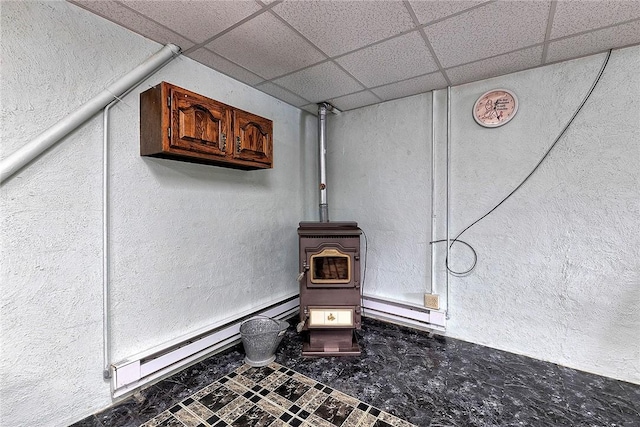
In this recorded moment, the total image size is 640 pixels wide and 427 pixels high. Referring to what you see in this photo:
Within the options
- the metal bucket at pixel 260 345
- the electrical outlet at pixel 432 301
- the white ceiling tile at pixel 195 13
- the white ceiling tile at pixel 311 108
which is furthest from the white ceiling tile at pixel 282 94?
the electrical outlet at pixel 432 301

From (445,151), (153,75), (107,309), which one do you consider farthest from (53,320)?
(445,151)

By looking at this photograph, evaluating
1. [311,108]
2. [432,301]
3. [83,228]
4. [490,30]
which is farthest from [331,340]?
[490,30]

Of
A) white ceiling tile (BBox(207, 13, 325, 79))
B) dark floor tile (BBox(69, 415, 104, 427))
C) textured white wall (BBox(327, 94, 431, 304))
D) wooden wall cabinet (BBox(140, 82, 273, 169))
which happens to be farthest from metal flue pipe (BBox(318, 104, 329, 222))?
dark floor tile (BBox(69, 415, 104, 427))

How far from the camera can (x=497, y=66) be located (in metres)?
1.95

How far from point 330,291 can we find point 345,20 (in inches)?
68.8

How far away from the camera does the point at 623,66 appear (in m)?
1.71

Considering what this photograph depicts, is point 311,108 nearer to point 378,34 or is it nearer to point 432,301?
point 378,34

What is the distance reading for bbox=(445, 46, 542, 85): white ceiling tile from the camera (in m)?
1.80

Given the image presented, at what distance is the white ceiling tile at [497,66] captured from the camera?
180 cm

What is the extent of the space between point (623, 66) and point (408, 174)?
147cm

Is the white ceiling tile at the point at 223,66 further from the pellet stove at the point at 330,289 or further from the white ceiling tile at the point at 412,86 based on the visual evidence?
the pellet stove at the point at 330,289

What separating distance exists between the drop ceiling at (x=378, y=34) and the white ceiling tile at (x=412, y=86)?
0.02m

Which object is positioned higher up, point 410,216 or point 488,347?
point 410,216

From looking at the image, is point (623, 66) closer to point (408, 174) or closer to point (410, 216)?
point (408, 174)
